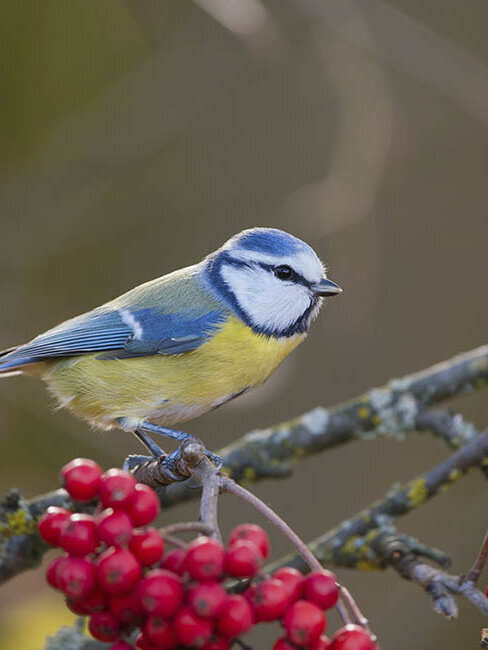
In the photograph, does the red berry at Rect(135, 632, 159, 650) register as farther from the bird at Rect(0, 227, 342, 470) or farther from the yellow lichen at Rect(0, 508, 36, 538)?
the yellow lichen at Rect(0, 508, 36, 538)

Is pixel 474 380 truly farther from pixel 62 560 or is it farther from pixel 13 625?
pixel 62 560

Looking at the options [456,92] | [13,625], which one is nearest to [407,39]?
[456,92]

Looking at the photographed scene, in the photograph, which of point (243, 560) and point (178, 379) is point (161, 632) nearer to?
point (243, 560)

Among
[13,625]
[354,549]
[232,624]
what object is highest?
[232,624]

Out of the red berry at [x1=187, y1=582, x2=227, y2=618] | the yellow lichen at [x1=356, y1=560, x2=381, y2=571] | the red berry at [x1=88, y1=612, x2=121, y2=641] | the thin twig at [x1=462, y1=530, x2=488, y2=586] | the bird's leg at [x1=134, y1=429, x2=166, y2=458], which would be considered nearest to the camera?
the red berry at [x1=187, y1=582, x2=227, y2=618]

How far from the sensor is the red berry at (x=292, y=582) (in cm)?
117

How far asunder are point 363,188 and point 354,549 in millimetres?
1462

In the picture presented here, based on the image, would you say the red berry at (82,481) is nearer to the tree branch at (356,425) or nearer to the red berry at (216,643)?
the red berry at (216,643)

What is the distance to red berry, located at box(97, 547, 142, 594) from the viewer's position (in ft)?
3.79

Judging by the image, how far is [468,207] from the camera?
4086mm

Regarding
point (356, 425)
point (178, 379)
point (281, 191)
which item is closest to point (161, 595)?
point (178, 379)

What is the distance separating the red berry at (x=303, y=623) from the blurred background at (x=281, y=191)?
1.37 meters

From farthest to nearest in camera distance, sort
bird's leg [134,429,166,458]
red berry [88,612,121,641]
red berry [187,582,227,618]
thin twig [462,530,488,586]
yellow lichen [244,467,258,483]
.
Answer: yellow lichen [244,467,258,483] → bird's leg [134,429,166,458] → thin twig [462,530,488,586] → red berry [88,612,121,641] → red berry [187,582,227,618]

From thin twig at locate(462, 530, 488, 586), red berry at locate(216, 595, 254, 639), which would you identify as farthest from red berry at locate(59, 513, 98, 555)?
thin twig at locate(462, 530, 488, 586)
